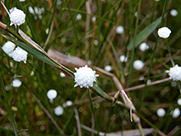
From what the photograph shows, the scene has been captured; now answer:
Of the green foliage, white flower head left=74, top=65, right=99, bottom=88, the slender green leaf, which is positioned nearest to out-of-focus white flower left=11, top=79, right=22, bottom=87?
the green foliage

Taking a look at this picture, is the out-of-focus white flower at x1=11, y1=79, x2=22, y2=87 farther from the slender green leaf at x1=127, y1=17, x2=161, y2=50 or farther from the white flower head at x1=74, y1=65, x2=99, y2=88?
the slender green leaf at x1=127, y1=17, x2=161, y2=50

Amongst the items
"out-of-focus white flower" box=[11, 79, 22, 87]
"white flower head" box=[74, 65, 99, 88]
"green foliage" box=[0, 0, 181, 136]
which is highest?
"green foliage" box=[0, 0, 181, 136]

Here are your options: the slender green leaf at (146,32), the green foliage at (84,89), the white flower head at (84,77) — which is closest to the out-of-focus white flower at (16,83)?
the green foliage at (84,89)

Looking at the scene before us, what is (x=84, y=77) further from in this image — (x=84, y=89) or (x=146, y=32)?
(x=84, y=89)

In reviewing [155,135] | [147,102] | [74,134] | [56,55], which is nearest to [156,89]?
[147,102]

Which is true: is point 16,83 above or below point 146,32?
below

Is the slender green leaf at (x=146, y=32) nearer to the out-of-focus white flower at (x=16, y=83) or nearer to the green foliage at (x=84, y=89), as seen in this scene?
the green foliage at (x=84, y=89)

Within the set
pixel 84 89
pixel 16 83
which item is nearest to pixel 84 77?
pixel 16 83

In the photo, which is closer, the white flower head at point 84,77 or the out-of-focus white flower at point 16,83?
the white flower head at point 84,77

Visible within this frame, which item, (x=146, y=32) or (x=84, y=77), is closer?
(x=84, y=77)

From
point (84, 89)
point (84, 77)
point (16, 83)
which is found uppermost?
point (84, 89)

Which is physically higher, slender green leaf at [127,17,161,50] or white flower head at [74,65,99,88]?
slender green leaf at [127,17,161,50]

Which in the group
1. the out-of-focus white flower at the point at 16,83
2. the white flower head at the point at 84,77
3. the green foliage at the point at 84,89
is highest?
the green foliage at the point at 84,89

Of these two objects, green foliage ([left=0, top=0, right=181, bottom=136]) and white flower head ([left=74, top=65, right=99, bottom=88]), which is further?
green foliage ([left=0, top=0, right=181, bottom=136])
